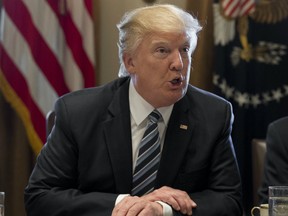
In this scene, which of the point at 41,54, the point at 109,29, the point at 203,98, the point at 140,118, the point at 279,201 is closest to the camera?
the point at 279,201

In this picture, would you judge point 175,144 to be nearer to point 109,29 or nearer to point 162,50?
point 162,50

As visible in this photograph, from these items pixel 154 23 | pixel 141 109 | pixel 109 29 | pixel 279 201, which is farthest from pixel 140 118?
pixel 109 29

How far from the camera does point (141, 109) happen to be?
2.74 m

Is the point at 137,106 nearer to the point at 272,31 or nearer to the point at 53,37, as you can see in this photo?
the point at 53,37

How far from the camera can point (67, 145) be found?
105 inches

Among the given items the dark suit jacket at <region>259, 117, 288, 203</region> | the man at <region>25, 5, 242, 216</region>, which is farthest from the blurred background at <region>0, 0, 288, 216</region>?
the man at <region>25, 5, 242, 216</region>

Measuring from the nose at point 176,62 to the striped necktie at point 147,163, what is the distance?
0.93ft

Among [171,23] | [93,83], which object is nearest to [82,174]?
[171,23]

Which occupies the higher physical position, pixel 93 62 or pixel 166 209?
pixel 93 62

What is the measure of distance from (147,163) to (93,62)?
2011mm

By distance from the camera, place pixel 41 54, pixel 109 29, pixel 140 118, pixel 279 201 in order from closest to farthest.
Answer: pixel 279 201
pixel 140 118
pixel 41 54
pixel 109 29

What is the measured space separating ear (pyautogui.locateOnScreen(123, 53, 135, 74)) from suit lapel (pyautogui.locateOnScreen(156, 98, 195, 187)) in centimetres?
25

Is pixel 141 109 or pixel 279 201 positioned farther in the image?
pixel 141 109

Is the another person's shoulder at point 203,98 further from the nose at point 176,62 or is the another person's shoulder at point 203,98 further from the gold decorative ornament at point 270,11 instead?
the gold decorative ornament at point 270,11
